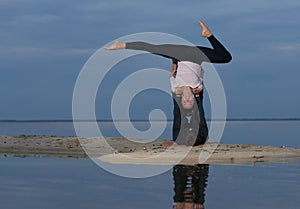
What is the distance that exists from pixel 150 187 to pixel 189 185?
2.97ft

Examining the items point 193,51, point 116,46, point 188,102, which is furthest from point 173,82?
point 116,46

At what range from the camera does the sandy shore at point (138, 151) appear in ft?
70.2

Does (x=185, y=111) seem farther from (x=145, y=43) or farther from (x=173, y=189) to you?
(x=173, y=189)

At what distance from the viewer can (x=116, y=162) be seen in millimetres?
21109

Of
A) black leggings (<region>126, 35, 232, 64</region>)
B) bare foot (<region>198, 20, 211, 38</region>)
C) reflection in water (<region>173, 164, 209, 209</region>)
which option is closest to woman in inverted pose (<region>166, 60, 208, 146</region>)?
black leggings (<region>126, 35, 232, 64</region>)

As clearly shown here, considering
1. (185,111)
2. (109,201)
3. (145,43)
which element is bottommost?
(109,201)

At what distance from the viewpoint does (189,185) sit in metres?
14.4

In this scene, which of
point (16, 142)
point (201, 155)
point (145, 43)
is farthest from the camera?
point (16, 142)

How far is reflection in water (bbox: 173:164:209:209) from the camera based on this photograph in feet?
38.7

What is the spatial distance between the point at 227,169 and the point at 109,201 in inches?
282

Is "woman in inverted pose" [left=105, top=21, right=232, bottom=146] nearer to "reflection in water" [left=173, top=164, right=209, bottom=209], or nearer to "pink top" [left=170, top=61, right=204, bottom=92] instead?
"pink top" [left=170, top=61, right=204, bottom=92]

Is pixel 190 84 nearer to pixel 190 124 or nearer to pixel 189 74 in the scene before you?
pixel 189 74

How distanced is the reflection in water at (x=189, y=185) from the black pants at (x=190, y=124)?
3315mm

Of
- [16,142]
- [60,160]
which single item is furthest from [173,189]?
[16,142]
